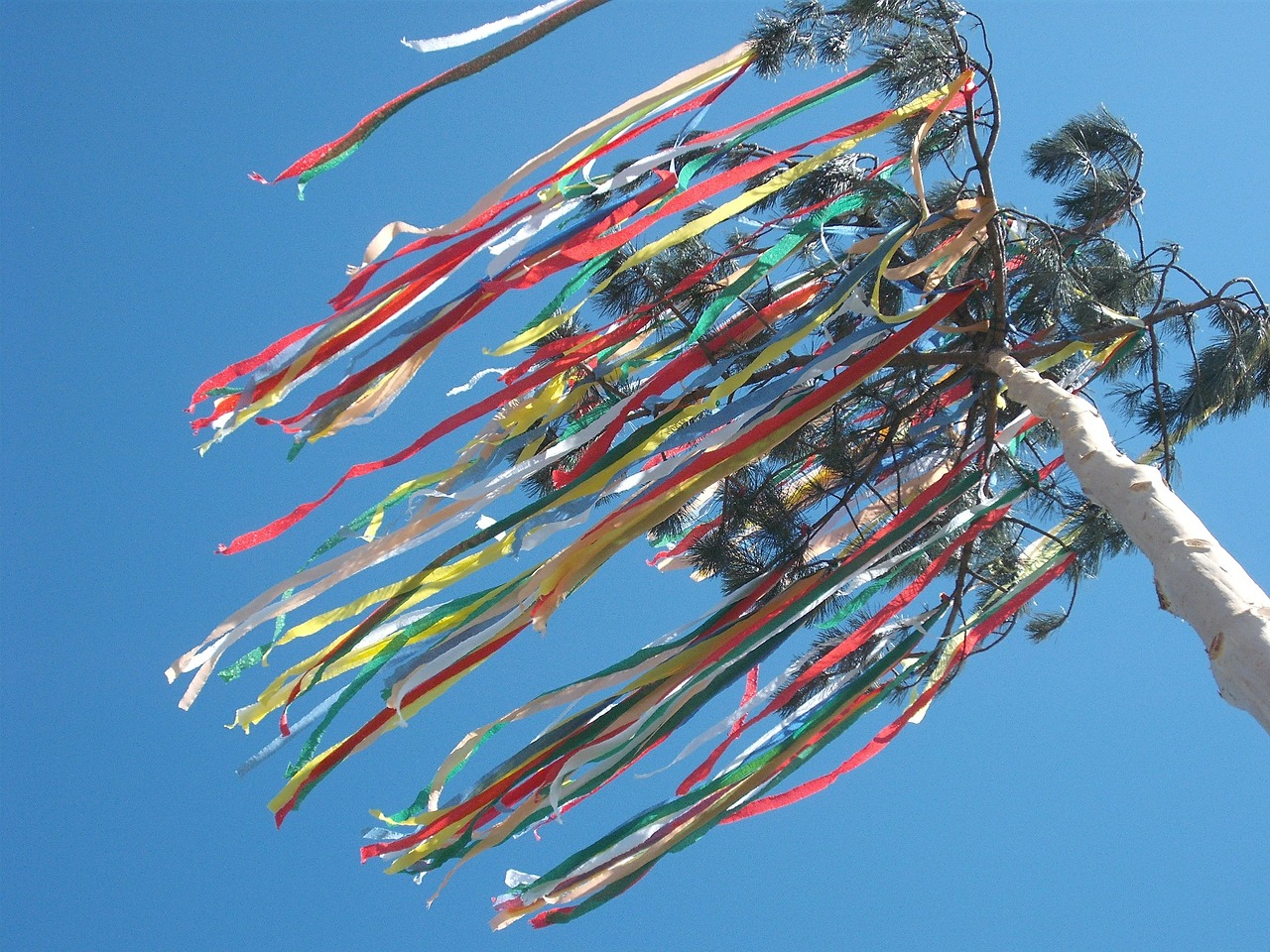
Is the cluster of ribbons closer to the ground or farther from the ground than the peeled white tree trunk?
farther from the ground

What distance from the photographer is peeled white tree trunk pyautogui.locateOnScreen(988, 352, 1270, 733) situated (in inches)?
105

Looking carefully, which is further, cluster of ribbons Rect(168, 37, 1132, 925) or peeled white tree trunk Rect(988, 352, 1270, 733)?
cluster of ribbons Rect(168, 37, 1132, 925)

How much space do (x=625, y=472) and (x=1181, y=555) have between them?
5.67ft

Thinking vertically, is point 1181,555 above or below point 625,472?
below

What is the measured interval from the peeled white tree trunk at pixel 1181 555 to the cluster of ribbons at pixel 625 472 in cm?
60

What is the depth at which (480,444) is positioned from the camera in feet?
13.6

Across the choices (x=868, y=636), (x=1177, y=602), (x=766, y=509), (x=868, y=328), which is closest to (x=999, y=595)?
(x=868, y=636)

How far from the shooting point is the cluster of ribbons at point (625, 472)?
3.72m

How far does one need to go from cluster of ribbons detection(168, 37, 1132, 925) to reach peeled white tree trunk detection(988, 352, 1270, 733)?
60 centimetres

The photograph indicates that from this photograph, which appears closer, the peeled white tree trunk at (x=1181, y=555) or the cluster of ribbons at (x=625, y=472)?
the peeled white tree trunk at (x=1181, y=555)

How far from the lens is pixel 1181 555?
2.98 metres

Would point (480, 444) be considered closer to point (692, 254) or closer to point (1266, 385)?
point (692, 254)

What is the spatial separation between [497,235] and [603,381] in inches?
31.8

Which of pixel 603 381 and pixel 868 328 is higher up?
pixel 603 381
